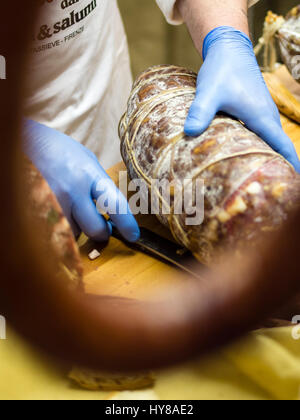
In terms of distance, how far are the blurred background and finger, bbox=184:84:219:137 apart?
88.8 inches

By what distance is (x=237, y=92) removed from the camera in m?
1.03

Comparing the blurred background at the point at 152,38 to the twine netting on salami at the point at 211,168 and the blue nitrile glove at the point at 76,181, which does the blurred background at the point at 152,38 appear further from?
the blue nitrile glove at the point at 76,181

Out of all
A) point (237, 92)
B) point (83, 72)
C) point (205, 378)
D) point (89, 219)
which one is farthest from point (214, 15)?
point (205, 378)

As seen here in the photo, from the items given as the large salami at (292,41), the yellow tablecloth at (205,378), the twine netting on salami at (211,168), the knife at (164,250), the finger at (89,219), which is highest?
the large salami at (292,41)

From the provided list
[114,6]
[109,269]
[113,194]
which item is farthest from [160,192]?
[114,6]

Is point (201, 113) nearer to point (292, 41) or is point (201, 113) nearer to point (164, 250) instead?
point (164, 250)

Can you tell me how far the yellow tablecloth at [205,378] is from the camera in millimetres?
711

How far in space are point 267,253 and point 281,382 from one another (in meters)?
0.48

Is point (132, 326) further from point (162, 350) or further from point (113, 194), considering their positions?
point (113, 194)

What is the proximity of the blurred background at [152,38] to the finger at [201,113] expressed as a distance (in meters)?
2.26

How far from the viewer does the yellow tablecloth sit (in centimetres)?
71

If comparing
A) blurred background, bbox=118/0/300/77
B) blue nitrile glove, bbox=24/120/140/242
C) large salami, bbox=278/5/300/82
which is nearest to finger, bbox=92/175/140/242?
blue nitrile glove, bbox=24/120/140/242

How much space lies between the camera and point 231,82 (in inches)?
41.2

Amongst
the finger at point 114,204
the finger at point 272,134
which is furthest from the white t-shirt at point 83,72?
the finger at point 272,134
